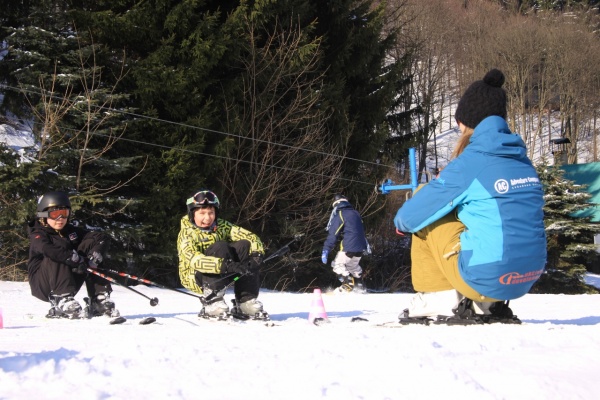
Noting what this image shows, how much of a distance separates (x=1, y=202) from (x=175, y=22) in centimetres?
568

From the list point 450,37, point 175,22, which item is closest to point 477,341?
point 175,22

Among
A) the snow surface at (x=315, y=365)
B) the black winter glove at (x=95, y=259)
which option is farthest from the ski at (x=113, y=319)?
the snow surface at (x=315, y=365)

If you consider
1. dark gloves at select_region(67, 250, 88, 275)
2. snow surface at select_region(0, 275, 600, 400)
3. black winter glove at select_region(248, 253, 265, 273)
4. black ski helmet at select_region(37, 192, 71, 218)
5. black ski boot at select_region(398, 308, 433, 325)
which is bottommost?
black ski boot at select_region(398, 308, 433, 325)

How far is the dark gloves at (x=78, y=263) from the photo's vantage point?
6.32m

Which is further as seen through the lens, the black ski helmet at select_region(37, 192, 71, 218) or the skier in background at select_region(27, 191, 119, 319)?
the black ski helmet at select_region(37, 192, 71, 218)

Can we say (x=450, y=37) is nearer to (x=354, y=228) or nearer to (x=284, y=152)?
(x=284, y=152)

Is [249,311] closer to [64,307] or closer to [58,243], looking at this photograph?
[64,307]

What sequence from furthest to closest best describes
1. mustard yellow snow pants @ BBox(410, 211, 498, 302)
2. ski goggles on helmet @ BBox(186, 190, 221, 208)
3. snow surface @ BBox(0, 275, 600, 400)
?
ski goggles on helmet @ BBox(186, 190, 221, 208)
mustard yellow snow pants @ BBox(410, 211, 498, 302)
snow surface @ BBox(0, 275, 600, 400)

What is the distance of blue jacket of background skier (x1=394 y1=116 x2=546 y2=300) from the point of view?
4293mm

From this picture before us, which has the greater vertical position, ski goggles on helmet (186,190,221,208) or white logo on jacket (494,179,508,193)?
white logo on jacket (494,179,508,193)

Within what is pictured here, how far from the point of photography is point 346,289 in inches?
505

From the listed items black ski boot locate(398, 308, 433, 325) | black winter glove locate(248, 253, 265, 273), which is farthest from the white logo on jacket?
black winter glove locate(248, 253, 265, 273)

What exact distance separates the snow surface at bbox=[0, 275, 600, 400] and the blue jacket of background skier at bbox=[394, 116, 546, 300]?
1.23 feet

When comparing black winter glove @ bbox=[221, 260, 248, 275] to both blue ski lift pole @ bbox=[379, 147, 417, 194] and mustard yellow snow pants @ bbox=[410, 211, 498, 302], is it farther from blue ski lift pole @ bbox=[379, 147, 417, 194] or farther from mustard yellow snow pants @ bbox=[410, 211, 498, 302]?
blue ski lift pole @ bbox=[379, 147, 417, 194]
